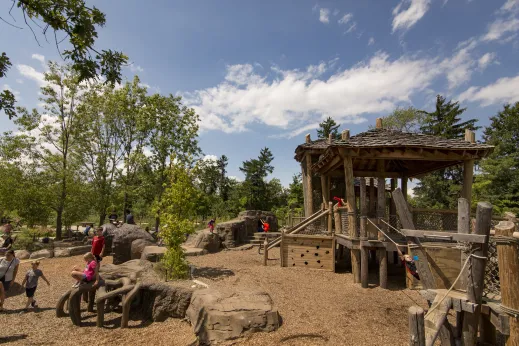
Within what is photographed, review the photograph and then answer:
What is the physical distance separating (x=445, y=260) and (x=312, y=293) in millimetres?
3964

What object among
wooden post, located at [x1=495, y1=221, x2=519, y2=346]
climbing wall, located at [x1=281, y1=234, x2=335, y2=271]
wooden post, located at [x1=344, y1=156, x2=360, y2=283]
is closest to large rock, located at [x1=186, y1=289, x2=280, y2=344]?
wooden post, located at [x1=495, y1=221, x2=519, y2=346]

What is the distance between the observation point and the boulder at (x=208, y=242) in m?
15.4

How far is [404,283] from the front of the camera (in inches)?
369

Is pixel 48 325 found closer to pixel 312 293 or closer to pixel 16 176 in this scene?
pixel 312 293

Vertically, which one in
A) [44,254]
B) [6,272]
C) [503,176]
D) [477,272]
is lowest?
[44,254]

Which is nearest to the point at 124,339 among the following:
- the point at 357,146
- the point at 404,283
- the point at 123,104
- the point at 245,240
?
the point at 357,146

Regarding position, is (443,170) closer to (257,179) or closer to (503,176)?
(503,176)

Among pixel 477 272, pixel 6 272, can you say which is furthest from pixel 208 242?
pixel 477 272

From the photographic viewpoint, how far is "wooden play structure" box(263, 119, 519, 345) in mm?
3615

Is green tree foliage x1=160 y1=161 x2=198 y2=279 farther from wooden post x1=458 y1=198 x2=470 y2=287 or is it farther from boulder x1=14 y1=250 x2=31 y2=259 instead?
boulder x1=14 y1=250 x2=31 y2=259

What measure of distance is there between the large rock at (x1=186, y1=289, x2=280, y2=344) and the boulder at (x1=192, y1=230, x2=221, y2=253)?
916cm

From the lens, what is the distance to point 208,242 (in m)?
15.5

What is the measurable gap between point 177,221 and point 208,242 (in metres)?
7.17

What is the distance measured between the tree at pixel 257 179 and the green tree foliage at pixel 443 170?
1653 centimetres
